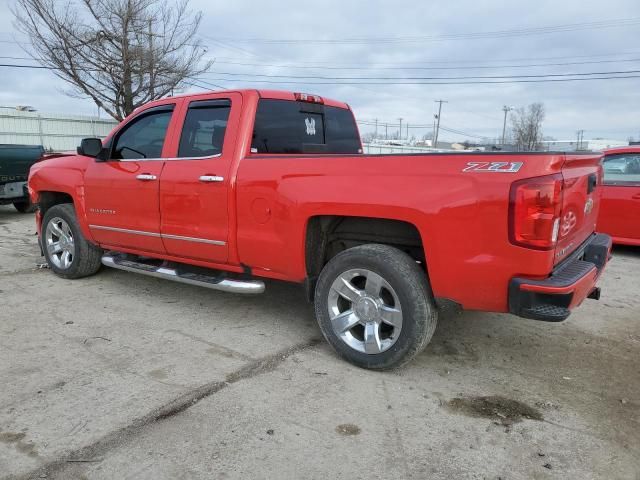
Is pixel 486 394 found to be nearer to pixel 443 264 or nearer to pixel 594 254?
pixel 443 264

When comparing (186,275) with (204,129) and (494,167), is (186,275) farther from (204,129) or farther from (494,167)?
(494,167)

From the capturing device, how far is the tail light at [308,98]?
4801 mm

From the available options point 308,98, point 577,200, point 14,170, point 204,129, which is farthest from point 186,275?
point 14,170

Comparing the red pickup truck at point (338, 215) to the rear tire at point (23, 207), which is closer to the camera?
the red pickup truck at point (338, 215)

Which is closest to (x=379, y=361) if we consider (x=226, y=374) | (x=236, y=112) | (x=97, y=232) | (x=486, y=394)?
(x=486, y=394)

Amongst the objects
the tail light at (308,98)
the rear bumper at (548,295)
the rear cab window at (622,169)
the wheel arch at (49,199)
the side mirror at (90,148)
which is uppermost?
the tail light at (308,98)

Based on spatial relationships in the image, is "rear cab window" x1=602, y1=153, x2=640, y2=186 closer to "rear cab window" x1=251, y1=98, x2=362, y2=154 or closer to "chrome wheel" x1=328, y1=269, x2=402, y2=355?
"rear cab window" x1=251, y1=98, x2=362, y2=154

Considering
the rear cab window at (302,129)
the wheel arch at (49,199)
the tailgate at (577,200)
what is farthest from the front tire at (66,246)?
the tailgate at (577,200)

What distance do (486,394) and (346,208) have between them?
1.49m

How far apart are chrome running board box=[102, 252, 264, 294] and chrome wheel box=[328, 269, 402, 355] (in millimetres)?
757

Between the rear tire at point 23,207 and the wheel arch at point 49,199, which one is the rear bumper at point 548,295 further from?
the rear tire at point 23,207

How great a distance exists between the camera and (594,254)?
12.7 feet

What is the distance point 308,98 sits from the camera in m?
4.91

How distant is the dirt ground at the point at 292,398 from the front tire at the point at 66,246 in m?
0.87
